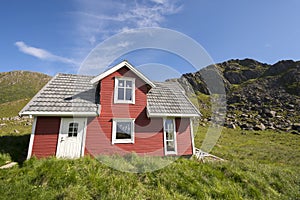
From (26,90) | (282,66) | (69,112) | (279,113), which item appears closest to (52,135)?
(69,112)

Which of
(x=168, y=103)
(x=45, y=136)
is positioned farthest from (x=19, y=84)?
(x=168, y=103)

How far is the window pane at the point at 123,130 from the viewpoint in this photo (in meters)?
10.3

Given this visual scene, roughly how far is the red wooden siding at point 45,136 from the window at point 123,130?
341cm

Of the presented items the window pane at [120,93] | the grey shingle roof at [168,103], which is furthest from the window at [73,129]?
the grey shingle roof at [168,103]

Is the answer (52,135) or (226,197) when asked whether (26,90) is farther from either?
(226,197)

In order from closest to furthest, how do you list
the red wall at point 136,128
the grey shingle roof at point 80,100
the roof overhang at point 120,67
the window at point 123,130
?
the grey shingle roof at point 80,100, the red wall at point 136,128, the window at point 123,130, the roof overhang at point 120,67

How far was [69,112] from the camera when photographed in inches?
354

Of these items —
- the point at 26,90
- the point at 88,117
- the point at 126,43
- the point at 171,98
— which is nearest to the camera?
the point at 88,117

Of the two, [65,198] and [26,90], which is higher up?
[26,90]

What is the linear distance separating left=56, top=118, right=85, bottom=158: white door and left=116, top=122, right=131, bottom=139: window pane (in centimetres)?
221

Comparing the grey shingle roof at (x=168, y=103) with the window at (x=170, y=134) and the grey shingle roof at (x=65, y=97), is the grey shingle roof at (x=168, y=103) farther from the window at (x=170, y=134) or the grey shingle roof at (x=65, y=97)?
the grey shingle roof at (x=65, y=97)

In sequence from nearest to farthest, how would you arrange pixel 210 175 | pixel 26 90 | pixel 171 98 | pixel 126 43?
pixel 210 175, pixel 126 43, pixel 171 98, pixel 26 90

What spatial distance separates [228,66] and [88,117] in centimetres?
14926

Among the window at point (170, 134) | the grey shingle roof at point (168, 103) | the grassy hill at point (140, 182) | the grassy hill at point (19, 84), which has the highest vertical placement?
the grassy hill at point (19, 84)
